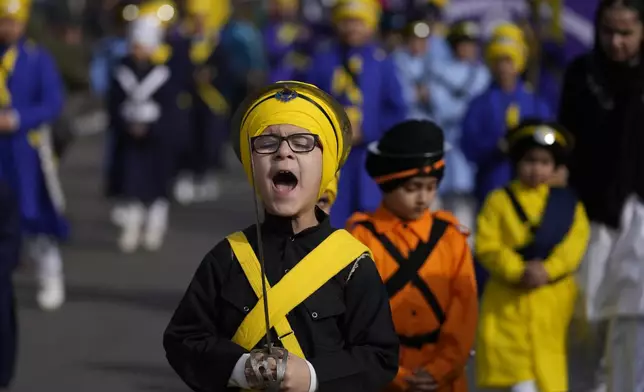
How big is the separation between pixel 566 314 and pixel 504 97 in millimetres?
3740

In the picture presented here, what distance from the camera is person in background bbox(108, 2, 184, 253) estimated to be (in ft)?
51.0

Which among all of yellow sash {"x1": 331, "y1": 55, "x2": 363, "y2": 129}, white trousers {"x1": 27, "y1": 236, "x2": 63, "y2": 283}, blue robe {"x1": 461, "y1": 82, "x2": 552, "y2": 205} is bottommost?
white trousers {"x1": 27, "y1": 236, "x2": 63, "y2": 283}

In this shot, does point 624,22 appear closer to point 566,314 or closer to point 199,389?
point 566,314

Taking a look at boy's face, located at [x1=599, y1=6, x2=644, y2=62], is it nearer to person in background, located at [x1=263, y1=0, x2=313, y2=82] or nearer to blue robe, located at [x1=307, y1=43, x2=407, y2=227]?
blue robe, located at [x1=307, y1=43, x2=407, y2=227]

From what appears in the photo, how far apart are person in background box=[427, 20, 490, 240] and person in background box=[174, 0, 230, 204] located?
5.56 metres

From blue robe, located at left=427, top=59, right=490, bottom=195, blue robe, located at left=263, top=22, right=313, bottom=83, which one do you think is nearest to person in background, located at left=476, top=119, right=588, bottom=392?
blue robe, located at left=427, top=59, right=490, bottom=195

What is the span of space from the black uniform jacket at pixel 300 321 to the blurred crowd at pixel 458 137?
1.59 m

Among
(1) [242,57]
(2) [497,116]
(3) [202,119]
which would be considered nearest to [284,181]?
(2) [497,116]

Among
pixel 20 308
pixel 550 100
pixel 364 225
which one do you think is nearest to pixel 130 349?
pixel 20 308

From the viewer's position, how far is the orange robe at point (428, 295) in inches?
246

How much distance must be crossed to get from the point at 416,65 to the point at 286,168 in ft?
34.1

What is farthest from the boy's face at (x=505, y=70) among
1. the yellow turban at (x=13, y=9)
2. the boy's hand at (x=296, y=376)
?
the boy's hand at (x=296, y=376)

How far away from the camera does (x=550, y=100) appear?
15109 millimetres

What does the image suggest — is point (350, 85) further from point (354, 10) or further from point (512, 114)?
point (512, 114)
